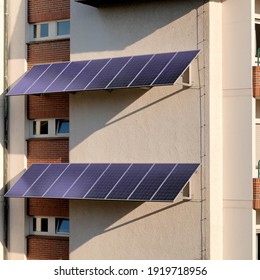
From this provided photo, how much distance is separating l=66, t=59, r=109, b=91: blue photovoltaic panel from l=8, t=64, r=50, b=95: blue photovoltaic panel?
1579 mm

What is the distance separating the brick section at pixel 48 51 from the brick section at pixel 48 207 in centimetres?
427

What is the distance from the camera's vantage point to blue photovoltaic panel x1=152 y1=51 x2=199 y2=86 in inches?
995

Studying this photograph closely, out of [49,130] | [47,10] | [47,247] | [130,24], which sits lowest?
[47,247]

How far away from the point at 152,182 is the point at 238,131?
2833 millimetres

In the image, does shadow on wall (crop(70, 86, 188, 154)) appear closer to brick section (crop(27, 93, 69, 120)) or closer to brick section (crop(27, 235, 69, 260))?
brick section (crop(27, 93, 69, 120))

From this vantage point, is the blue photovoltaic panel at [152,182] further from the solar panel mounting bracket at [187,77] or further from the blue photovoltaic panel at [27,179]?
the blue photovoltaic panel at [27,179]

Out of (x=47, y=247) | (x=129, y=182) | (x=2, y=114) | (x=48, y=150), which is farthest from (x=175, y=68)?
(x=47, y=247)

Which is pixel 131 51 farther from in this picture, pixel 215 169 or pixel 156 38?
pixel 215 169

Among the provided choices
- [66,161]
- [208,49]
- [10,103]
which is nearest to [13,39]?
[10,103]

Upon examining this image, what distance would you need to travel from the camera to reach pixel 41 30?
29531 mm

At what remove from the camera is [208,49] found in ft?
85.4

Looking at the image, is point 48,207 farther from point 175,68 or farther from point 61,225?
point 175,68

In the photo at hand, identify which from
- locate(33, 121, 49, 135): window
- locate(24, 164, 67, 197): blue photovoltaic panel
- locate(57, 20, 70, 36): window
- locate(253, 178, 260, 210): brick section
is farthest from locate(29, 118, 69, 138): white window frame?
locate(253, 178, 260, 210): brick section

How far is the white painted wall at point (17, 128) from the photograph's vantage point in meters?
29.2
